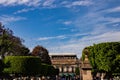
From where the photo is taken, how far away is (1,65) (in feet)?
247

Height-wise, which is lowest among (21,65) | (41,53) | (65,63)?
(21,65)

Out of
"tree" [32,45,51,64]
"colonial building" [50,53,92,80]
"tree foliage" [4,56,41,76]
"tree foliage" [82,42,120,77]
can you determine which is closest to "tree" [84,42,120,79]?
"tree foliage" [82,42,120,77]

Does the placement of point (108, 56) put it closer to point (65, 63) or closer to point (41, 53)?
point (41, 53)

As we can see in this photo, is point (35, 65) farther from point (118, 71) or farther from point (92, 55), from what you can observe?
point (118, 71)

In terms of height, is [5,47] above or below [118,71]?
above

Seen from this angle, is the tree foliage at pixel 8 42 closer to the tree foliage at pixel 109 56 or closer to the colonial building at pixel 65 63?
the tree foliage at pixel 109 56

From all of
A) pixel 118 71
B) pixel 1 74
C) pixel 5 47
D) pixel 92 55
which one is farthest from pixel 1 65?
pixel 118 71

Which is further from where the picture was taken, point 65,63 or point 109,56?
point 65,63

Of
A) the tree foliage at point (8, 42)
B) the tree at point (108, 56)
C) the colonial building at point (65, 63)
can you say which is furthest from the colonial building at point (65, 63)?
the tree at point (108, 56)

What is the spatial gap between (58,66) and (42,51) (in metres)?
40.3

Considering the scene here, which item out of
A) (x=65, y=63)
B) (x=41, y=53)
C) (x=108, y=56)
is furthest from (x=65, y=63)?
(x=108, y=56)

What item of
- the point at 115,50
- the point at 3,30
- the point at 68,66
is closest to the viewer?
the point at 115,50

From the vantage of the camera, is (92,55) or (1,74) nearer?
(92,55)

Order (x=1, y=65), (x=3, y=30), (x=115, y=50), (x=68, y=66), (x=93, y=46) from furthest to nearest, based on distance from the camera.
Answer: (x=68, y=66)
(x=3, y=30)
(x=1, y=65)
(x=93, y=46)
(x=115, y=50)
